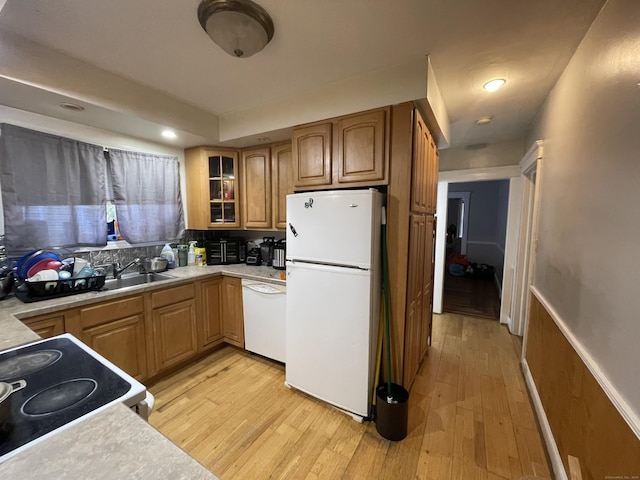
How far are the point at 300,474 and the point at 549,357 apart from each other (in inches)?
68.4

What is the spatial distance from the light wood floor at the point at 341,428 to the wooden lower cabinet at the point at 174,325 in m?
0.19

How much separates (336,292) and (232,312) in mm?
1377

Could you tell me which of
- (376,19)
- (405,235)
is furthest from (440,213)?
(376,19)

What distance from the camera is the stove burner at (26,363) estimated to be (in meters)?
0.92

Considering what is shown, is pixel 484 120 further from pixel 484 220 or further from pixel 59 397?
pixel 484 220

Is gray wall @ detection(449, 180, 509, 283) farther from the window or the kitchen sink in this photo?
the kitchen sink

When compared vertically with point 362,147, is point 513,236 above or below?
below

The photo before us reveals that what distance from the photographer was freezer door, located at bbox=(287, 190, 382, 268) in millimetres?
1730

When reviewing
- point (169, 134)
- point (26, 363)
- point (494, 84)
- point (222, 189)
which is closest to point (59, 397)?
point (26, 363)

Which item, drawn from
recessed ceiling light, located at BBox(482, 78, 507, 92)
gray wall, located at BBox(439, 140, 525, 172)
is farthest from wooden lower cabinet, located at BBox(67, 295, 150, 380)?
gray wall, located at BBox(439, 140, 525, 172)

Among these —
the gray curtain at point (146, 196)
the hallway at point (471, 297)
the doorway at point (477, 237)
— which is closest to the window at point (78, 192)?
the gray curtain at point (146, 196)

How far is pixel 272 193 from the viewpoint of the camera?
2775 mm

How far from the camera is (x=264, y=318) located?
2500 mm

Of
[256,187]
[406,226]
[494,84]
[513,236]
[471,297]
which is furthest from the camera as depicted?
[471,297]
